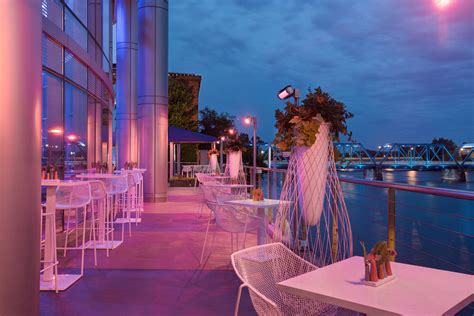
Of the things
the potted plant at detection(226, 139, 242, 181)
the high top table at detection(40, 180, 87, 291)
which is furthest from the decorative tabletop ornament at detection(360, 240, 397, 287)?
the potted plant at detection(226, 139, 242, 181)

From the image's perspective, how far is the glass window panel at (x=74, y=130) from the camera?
6.85 m

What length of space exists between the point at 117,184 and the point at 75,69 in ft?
7.47

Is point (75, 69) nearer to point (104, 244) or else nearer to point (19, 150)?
point (104, 244)

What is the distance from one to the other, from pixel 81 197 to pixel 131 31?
964 cm

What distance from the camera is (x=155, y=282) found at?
4152 mm

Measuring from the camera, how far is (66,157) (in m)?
6.80

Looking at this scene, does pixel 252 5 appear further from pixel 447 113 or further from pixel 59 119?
pixel 59 119

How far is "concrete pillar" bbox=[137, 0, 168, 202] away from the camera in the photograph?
35.9 feet

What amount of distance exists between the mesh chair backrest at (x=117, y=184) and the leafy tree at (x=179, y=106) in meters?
19.6

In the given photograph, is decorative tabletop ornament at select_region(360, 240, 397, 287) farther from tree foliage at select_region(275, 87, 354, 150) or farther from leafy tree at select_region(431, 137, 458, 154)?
leafy tree at select_region(431, 137, 458, 154)

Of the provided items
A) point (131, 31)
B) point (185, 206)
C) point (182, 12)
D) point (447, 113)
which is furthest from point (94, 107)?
point (447, 113)

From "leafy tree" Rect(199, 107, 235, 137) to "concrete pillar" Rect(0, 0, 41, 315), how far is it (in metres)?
36.7

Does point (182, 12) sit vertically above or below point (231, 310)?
above

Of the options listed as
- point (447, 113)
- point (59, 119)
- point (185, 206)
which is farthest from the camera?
point (447, 113)
